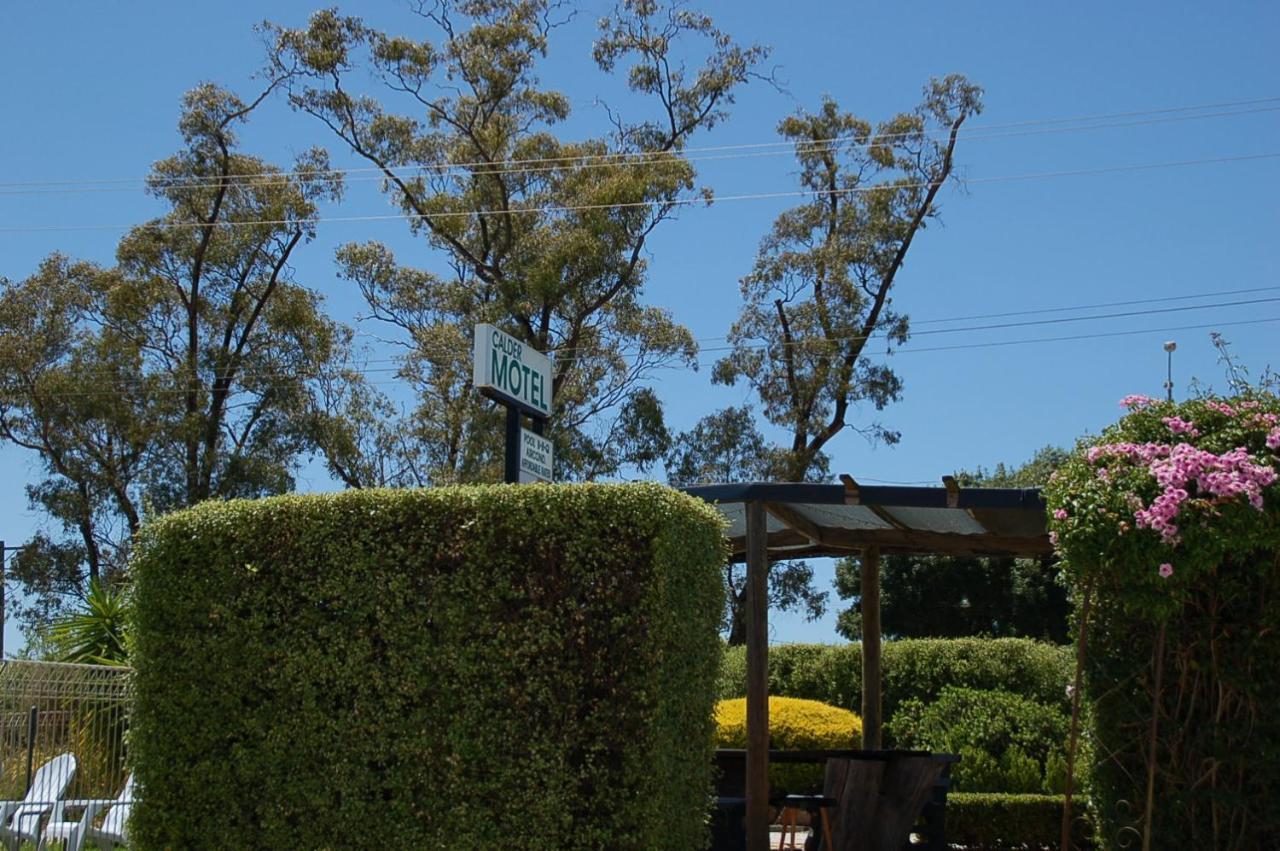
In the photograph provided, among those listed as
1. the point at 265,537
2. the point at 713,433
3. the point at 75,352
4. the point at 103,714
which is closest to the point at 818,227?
the point at 713,433

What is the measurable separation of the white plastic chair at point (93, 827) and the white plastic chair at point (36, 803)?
12cm

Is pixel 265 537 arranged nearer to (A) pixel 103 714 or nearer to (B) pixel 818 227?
(A) pixel 103 714

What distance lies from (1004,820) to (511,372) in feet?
21.8

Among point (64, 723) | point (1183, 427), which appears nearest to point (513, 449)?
point (1183, 427)

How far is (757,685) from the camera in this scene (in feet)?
29.7

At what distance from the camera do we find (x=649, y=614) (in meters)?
7.42

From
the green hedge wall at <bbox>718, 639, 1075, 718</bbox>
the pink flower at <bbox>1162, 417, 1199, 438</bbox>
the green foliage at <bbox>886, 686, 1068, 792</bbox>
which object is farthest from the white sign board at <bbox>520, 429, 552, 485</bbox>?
the green hedge wall at <bbox>718, 639, 1075, 718</bbox>

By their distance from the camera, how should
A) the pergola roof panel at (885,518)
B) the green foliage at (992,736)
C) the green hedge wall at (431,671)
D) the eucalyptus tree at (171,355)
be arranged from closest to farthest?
1. the green hedge wall at (431,671)
2. the pergola roof panel at (885,518)
3. the green foliage at (992,736)
4. the eucalyptus tree at (171,355)

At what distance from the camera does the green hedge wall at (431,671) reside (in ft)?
24.4

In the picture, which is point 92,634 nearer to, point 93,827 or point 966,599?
point 93,827

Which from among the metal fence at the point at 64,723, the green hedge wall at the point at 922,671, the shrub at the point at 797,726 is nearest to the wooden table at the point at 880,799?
the shrub at the point at 797,726

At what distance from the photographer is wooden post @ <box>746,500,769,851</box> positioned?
901 cm

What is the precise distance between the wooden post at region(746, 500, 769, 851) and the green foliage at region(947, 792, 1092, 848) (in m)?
4.28

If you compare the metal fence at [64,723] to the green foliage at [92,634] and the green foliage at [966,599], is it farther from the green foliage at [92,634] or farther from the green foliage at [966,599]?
the green foliage at [966,599]
